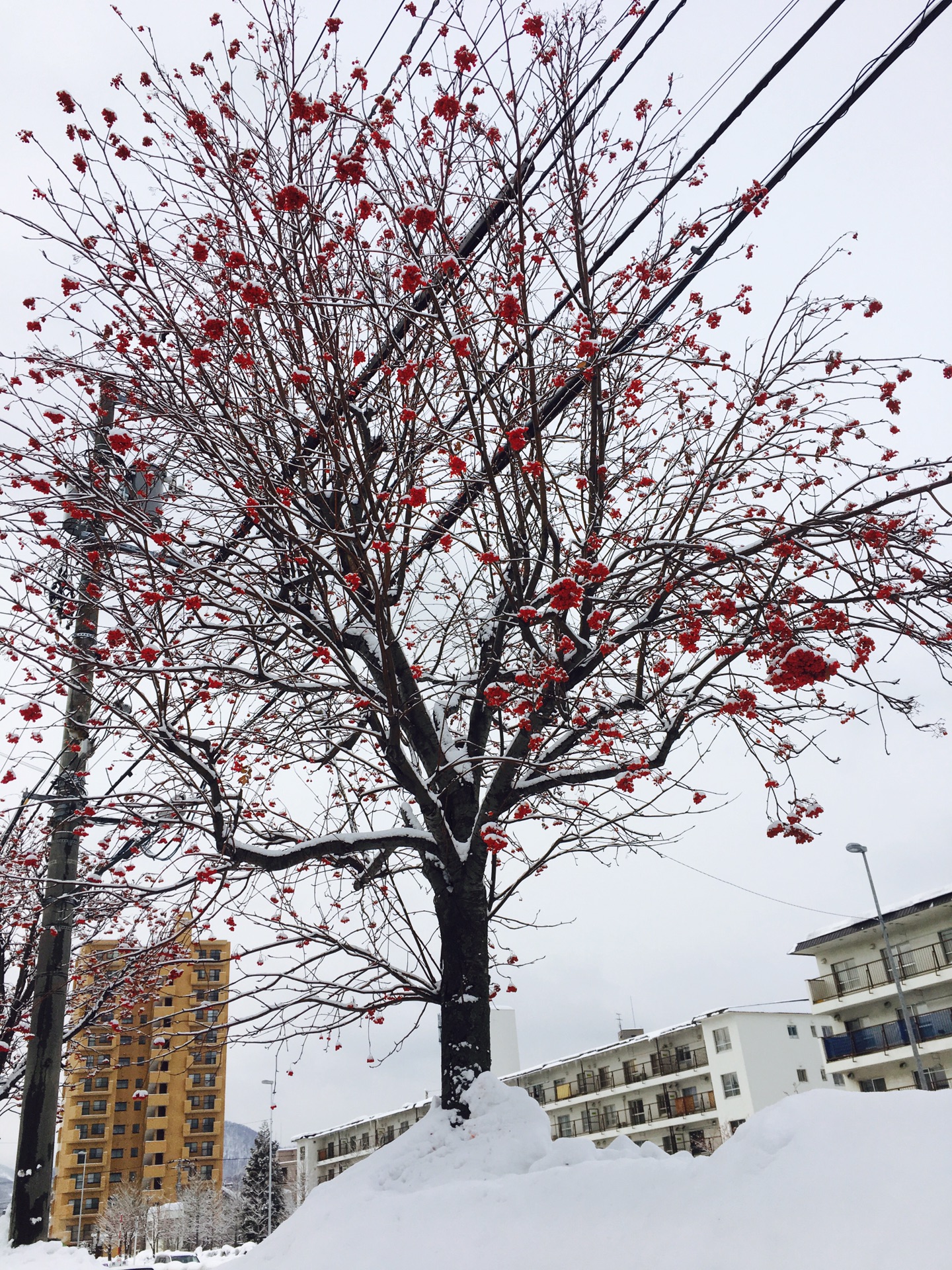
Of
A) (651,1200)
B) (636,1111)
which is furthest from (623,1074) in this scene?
(651,1200)

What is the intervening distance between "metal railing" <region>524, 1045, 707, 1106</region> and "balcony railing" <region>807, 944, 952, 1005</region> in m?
8.15

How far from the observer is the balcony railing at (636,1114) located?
35456mm

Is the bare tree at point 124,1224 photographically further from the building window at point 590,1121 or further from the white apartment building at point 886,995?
the white apartment building at point 886,995

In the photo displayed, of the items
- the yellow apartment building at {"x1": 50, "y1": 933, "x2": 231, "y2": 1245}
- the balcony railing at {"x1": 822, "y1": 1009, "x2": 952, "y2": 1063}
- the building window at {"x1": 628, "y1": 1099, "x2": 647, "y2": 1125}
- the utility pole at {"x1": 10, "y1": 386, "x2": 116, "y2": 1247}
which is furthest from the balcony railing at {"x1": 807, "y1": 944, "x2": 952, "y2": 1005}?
the yellow apartment building at {"x1": 50, "y1": 933, "x2": 231, "y2": 1245}

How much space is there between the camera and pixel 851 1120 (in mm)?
3180

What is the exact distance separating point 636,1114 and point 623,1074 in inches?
70.3

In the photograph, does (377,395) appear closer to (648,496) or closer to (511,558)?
(511,558)

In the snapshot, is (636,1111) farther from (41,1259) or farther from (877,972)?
(41,1259)

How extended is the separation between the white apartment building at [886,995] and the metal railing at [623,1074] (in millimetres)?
7459

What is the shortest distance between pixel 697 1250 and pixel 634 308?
17.4ft

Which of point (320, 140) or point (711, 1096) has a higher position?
point (320, 140)

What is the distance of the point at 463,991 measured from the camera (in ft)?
17.7

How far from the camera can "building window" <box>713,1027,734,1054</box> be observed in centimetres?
3494

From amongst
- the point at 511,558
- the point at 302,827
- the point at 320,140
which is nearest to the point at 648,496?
the point at 511,558
